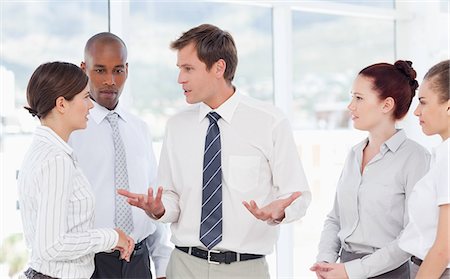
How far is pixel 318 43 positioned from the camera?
4328 mm

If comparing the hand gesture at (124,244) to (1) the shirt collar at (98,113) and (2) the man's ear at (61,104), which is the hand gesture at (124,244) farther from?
(1) the shirt collar at (98,113)

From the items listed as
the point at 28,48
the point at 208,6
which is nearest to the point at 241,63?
the point at 208,6

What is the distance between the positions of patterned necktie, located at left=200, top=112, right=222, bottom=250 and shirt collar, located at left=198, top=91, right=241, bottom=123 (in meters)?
0.03

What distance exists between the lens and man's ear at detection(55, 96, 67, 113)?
7.22 ft

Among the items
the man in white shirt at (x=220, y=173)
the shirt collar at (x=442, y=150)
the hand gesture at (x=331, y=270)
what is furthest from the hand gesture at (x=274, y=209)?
the shirt collar at (x=442, y=150)

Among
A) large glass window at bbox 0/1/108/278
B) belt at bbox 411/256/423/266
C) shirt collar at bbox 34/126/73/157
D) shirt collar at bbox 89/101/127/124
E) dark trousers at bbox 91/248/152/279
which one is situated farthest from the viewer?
large glass window at bbox 0/1/108/278

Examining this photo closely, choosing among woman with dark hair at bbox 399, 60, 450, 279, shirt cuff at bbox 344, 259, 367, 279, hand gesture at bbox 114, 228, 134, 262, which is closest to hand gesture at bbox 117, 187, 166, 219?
hand gesture at bbox 114, 228, 134, 262

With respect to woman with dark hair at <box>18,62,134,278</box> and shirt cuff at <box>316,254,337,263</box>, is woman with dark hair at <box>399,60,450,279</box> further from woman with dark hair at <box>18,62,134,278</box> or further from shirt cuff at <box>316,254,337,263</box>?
woman with dark hair at <box>18,62,134,278</box>

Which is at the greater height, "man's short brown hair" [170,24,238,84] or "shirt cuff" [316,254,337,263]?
"man's short brown hair" [170,24,238,84]

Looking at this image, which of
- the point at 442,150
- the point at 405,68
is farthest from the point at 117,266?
the point at 405,68

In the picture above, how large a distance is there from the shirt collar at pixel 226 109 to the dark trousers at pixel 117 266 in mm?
634

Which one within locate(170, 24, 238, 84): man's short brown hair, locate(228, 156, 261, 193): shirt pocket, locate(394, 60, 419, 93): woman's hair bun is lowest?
locate(228, 156, 261, 193): shirt pocket

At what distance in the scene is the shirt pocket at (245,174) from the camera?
2.46m

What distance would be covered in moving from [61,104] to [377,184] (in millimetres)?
1270
